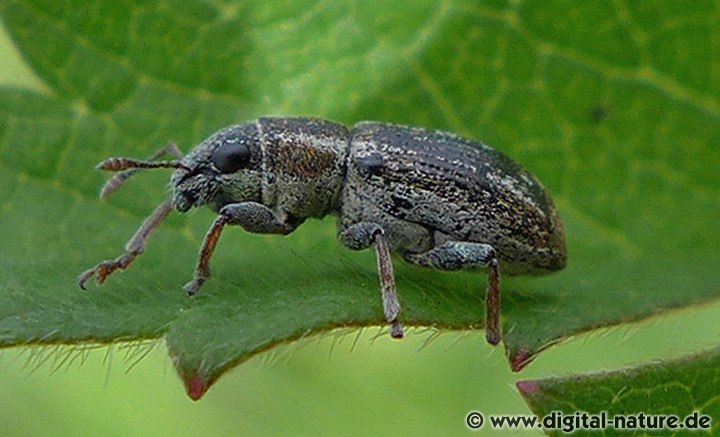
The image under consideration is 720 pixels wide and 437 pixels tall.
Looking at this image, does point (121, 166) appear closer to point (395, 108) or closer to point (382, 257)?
point (382, 257)

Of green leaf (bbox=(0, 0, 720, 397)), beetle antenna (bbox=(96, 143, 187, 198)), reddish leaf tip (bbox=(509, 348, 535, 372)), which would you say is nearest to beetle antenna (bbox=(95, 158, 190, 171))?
beetle antenna (bbox=(96, 143, 187, 198))

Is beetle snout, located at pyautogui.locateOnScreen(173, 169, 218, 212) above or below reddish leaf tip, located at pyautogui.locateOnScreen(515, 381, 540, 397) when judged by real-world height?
above

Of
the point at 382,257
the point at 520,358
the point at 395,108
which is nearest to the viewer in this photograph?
the point at 520,358

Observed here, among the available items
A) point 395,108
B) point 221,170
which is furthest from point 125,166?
point 395,108

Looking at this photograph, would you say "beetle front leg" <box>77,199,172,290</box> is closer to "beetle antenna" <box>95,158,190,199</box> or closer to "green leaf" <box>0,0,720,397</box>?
"green leaf" <box>0,0,720,397</box>

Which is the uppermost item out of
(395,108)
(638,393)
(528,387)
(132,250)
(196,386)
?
(395,108)

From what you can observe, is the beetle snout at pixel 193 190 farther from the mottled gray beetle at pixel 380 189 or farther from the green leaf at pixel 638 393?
the green leaf at pixel 638 393

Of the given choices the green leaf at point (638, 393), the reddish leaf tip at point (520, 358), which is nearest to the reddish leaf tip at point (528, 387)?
the green leaf at point (638, 393)
